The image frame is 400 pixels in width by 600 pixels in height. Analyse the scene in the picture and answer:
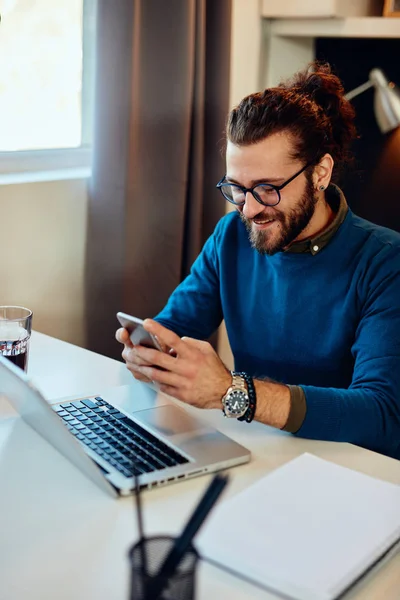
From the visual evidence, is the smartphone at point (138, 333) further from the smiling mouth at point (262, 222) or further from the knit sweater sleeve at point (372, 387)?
the smiling mouth at point (262, 222)

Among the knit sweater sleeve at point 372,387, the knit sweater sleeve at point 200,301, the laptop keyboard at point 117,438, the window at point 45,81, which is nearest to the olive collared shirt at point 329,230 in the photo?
the knit sweater sleeve at point 372,387

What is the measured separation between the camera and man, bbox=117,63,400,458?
1.34 metres

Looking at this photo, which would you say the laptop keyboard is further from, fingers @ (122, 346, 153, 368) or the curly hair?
the curly hair

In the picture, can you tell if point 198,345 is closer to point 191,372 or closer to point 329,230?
point 191,372

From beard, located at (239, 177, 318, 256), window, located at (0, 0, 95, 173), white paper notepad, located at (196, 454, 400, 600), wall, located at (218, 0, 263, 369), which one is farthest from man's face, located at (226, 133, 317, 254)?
wall, located at (218, 0, 263, 369)

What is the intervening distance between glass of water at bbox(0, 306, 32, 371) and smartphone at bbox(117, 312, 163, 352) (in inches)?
8.9

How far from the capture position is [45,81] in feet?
7.37

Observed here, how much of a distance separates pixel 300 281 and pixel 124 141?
81 cm

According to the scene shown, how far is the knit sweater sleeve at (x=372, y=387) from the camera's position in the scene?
1.27 m

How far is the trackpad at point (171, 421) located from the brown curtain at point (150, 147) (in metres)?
1.02

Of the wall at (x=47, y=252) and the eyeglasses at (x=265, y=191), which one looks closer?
the eyeglasses at (x=265, y=191)

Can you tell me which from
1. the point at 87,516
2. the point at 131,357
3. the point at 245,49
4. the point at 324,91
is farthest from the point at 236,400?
the point at 245,49

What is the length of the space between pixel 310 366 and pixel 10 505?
0.76m

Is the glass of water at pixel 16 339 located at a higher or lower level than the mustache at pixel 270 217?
lower
